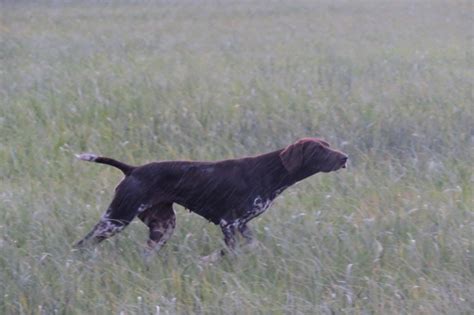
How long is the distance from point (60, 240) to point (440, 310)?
2.29 m

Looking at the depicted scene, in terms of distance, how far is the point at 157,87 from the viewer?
9.59 meters

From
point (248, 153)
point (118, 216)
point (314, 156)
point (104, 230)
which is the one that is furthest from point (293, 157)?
point (248, 153)

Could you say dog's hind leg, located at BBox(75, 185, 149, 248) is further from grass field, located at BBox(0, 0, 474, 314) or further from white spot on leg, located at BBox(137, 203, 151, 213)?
grass field, located at BBox(0, 0, 474, 314)

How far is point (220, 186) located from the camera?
17.8 feet

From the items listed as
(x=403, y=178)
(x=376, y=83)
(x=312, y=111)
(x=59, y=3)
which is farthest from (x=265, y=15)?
(x=403, y=178)

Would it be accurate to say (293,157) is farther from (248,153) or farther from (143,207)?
(248,153)

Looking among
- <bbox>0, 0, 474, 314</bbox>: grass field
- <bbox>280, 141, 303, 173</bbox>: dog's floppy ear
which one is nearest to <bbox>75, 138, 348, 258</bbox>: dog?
<bbox>280, 141, 303, 173</bbox>: dog's floppy ear

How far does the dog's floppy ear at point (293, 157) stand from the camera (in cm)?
537

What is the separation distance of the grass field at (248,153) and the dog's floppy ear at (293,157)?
0.45 meters

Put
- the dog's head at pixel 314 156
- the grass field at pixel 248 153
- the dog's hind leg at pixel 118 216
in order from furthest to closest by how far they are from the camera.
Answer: the dog's head at pixel 314 156 < the dog's hind leg at pixel 118 216 < the grass field at pixel 248 153

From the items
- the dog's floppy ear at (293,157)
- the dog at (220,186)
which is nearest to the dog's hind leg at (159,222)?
the dog at (220,186)

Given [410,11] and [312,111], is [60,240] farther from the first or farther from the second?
[410,11]

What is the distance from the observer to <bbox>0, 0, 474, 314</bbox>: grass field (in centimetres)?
471

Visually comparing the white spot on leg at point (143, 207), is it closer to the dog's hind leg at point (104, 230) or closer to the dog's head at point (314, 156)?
the dog's hind leg at point (104, 230)
